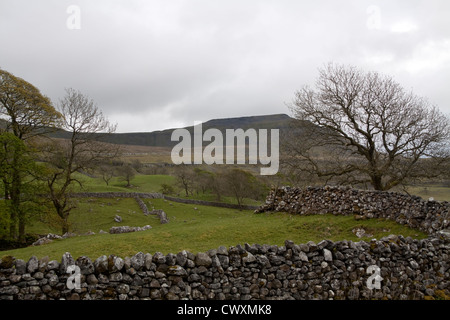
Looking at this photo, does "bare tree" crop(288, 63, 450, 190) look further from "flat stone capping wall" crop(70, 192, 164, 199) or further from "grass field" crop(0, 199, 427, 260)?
"flat stone capping wall" crop(70, 192, 164, 199)

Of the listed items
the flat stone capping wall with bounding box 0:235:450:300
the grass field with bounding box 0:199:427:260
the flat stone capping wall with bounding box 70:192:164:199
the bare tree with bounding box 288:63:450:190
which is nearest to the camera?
the flat stone capping wall with bounding box 0:235:450:300

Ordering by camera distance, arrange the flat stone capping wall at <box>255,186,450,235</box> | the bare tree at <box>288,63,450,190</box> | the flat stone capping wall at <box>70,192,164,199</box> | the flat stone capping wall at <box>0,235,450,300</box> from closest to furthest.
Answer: the flat stone capping wall at <box>0,235,450,300</box> < the flat stone capping wall at <box>255,186,450,235</box> < the bare tree at <box>288,63,450,190</box> < the flat stone capping wall at <box>70,192,164,199</box>

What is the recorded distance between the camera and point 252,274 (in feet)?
27.1

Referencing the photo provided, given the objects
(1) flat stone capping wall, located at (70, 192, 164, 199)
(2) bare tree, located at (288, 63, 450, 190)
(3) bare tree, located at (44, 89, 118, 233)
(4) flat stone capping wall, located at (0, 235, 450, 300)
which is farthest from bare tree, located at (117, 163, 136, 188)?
(4) flat stone capping wall, located at (0, 235, 450, 300)

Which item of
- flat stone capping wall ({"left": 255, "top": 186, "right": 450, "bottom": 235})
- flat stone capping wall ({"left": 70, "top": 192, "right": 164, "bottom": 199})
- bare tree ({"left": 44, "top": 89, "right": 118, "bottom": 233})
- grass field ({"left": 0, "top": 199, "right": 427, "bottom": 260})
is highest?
bare tree ({"left": 44, "top": 89, "right": 118, "bottom": 233})

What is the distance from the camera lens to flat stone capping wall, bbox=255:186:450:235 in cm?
1252

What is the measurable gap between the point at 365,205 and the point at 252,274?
10.0 meters

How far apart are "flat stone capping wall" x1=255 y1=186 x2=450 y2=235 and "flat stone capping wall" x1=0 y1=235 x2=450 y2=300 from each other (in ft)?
8.59

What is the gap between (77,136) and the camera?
2972cm

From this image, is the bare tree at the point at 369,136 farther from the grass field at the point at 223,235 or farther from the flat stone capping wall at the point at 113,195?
the flat stone capping wall at the point at 113,195

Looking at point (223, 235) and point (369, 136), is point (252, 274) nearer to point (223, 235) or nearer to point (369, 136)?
point (223, 235)
